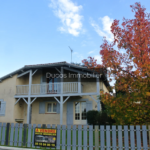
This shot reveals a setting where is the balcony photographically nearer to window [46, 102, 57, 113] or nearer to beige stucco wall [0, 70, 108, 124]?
beige stucco wall [0, 70, 108, 124]

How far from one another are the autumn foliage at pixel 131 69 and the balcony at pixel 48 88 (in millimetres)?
7649

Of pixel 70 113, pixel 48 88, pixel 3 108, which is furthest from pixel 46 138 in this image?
pixel 3 108

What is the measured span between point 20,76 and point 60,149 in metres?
12.0

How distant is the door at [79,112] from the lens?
16.3m

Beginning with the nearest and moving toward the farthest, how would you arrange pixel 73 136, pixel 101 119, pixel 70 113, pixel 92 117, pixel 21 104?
pixel 73 136, pixel 101 119, pixel 92 117, pixel 70 113, pixel 21 104

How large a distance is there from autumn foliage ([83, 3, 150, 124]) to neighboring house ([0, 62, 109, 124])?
→ 714cm

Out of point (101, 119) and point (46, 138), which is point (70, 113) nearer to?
point (101, 119)

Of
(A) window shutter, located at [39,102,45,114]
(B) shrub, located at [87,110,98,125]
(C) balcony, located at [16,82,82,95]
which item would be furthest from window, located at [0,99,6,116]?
(B) shrub, located at [87,110,98,125]

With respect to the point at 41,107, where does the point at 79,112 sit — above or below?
below

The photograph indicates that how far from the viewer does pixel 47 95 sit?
53.2 feet

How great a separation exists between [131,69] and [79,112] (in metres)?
9.57

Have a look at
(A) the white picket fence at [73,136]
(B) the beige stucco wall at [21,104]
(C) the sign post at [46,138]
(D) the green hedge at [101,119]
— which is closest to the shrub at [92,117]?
(D) the green hedge at [101,119]

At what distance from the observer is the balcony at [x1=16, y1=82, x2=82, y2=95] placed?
15.9m

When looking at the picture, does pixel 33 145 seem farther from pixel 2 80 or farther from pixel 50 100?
pixel 2 80
